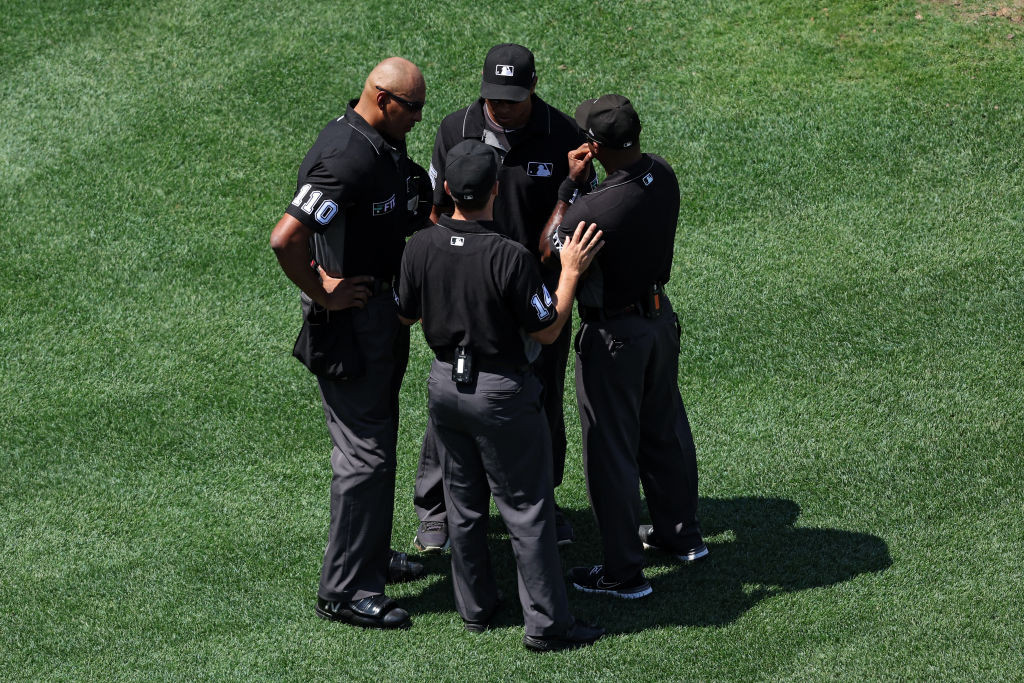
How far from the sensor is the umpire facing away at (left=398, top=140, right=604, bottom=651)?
471 centimetres

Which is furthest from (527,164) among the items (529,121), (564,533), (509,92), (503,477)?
(564,533)

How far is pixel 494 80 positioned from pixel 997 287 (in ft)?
12.8

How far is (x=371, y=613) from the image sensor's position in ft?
17.7

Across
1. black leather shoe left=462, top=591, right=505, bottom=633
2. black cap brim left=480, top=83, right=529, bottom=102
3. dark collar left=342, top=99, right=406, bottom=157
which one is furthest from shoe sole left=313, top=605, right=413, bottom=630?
black cap brim left=480, top=83, right=529, bottom=102

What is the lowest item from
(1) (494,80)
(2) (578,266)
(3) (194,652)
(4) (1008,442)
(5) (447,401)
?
(3) (194,652)

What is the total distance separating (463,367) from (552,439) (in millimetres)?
1271

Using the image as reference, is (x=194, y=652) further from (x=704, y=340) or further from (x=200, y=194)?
(x=200, y=194)

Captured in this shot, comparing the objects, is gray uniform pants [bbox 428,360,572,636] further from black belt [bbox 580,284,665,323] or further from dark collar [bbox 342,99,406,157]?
dark collar [bbox 342,99,406,157]

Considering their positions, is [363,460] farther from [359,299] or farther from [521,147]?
[521,147]

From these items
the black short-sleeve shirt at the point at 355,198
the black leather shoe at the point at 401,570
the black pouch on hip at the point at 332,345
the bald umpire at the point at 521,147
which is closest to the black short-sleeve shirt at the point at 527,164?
the bald umpire at the point at 521,147

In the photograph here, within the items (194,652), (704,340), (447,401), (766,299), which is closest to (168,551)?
(194,652)

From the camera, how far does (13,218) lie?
343 inches

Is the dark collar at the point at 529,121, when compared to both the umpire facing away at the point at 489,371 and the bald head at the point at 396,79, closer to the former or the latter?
the bald head at the point at 396,79

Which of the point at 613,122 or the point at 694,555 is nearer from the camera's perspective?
the point at 613,122
